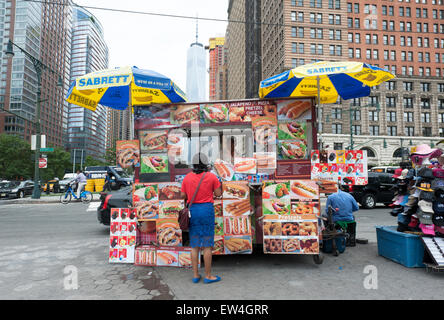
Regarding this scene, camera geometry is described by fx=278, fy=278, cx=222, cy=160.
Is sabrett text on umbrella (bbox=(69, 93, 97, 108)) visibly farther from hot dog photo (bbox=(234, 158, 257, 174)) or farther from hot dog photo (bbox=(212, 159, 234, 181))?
hot dog photo (bbox=(234, 158, 257, 174))

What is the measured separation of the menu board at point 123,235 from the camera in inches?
198

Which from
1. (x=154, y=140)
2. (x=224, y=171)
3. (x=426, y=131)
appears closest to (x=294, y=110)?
(x=224, y=171)

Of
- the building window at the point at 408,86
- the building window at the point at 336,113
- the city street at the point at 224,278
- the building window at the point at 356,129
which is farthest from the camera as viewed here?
the building window at the point at 408,86

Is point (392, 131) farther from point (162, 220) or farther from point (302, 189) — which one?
point (162, 220)

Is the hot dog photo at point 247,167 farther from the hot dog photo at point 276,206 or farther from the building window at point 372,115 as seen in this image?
the building window at point 372,115

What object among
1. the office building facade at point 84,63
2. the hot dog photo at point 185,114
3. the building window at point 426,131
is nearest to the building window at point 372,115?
the building window at point 426,131

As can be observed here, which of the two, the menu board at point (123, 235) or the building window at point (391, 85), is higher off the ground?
the building window at point (391, 85)

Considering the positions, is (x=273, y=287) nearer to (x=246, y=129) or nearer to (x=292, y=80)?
(x=246, y=129)

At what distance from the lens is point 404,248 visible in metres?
4.57

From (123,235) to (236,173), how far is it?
237 cm

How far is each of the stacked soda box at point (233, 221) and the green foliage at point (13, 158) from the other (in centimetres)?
5144

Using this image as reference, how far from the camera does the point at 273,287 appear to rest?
3764 mm

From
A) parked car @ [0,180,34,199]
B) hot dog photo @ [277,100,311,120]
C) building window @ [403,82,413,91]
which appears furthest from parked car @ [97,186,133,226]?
building window @ [403,82,413,91]
